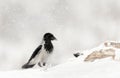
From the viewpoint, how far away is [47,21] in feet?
205

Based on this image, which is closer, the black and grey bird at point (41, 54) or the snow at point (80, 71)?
the snow at point (80, 71)

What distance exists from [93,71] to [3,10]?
45.0 metres

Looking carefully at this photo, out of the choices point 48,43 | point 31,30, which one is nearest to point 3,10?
point 31,30

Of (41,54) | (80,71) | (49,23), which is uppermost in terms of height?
(49,23)

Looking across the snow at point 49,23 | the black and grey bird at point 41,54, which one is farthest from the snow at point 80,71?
the snow at point 49,23

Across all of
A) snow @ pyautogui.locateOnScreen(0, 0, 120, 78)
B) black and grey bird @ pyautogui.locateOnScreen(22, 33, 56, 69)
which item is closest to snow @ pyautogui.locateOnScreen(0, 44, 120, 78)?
black and grey bird @ pyautogui.locateOnScreen(22, 33, 56, 69)

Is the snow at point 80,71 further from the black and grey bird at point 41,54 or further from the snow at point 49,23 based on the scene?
the snow at point 49,23

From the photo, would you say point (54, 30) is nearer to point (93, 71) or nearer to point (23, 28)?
point (23, 28)

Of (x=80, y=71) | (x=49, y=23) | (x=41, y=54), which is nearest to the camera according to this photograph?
(x=80, y=71)

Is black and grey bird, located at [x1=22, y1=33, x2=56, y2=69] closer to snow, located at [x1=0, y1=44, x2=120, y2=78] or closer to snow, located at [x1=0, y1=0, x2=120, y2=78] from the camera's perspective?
snow, located at [x1=0, y1=44, x2=120, y2=78]

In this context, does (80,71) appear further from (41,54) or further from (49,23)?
(49,23)

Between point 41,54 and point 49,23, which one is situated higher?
point 49,23

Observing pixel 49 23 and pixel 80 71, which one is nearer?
pixel 80 71

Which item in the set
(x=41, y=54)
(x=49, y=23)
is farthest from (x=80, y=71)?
(x=49, y=23)
